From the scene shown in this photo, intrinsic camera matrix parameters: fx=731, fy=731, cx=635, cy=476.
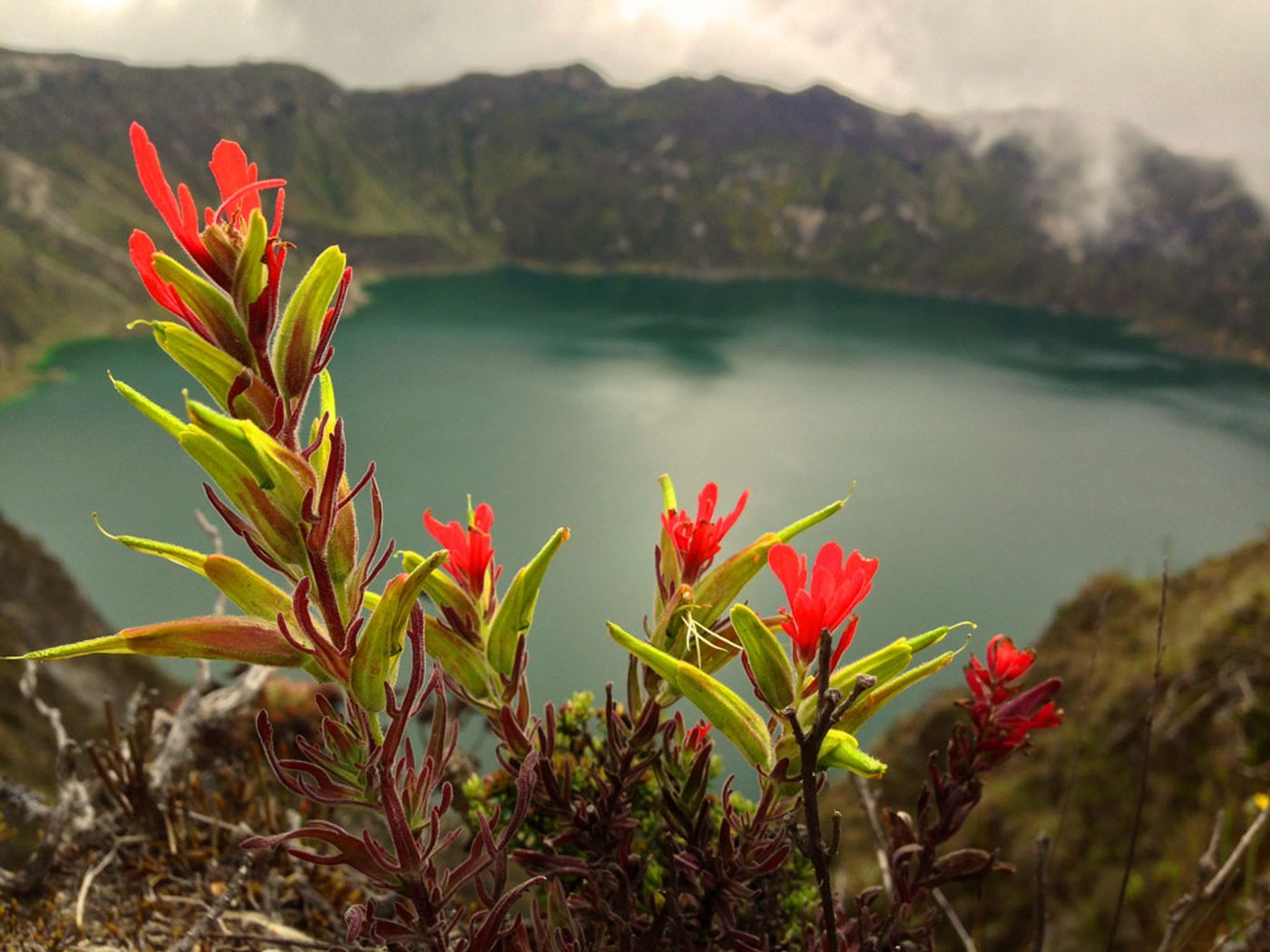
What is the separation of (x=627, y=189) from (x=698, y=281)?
41.1m

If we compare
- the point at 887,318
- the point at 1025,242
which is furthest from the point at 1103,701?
the point at 1025,242

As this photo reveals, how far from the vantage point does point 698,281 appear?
12200 centimetres

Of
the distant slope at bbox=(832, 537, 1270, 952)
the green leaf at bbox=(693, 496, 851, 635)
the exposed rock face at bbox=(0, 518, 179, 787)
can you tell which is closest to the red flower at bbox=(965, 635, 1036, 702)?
the green leaf at bbox=(693, 496, 851, 635)

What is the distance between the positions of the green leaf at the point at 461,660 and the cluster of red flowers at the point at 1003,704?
0.80 meters

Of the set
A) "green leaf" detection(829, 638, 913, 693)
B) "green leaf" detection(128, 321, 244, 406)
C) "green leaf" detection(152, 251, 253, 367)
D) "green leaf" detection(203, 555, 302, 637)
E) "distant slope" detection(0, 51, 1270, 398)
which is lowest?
"green leaf" detection(829, 638, 913, 693)

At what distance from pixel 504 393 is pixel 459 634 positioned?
48.7m

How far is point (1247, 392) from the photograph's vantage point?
198ft

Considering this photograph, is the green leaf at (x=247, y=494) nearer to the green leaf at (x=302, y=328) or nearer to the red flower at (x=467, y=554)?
the green leaf at (x=302, y=328)

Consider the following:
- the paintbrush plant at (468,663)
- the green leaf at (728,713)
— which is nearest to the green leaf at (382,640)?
the paintbrush plant at (468,663)

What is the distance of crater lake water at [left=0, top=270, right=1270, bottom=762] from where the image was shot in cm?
2406

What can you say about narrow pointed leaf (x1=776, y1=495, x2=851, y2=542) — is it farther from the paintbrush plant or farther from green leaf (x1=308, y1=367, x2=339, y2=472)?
green leaf (x1=308, y1=367, x2=339, y2=472)

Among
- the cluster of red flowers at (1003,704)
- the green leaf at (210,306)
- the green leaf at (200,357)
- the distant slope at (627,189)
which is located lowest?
the cluster of red flowers at (1003,704)

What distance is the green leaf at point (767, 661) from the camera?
910 millimetres

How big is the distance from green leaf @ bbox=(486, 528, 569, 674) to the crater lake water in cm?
1223
